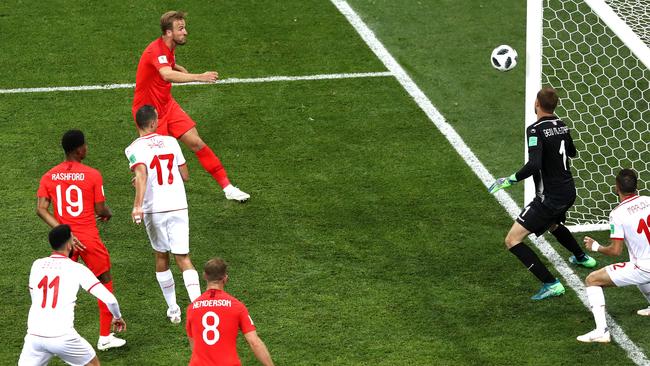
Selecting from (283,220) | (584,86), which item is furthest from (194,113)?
(584,86)

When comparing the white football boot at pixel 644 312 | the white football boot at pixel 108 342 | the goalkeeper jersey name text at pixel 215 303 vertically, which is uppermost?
the goalkeeper jersey name text at pixel 215 303

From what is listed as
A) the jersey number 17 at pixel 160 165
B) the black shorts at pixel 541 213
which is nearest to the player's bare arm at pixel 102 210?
the jersey number 17 at pixel 160 165

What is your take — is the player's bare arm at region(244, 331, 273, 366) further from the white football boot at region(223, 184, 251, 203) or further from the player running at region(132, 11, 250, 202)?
the white football boot at region(223, 184, 251, 203)

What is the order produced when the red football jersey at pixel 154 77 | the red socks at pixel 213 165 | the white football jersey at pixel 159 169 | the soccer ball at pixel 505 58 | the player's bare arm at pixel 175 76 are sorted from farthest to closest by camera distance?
the red socks at pixel 213 165 < the soccer ball at pixel 505 58 < the red football jersey at pixel 154 77 < the player's bare arm at pixel 175 76 < the white football jersey at pixel 159 169

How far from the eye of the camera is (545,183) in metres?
10.5

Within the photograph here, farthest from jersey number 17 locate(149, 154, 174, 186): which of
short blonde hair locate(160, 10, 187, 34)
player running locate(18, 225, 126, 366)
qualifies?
short blonde hair locate(160, 10, 187, 34)

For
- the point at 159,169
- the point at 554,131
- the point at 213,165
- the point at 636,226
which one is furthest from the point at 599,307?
the point at 213,165

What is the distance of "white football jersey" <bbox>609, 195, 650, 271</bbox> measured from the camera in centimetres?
958

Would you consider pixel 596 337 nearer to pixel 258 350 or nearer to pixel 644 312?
pixel 644 312

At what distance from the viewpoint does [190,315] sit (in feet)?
26.0

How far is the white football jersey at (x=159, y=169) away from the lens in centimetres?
988

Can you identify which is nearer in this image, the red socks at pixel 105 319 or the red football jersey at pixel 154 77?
the red socks at pixel 105 319

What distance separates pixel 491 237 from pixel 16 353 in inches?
193

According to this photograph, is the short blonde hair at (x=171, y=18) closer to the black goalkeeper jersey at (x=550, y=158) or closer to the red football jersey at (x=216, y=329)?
the black goalkeeper jersey at (x=550, y=158)
